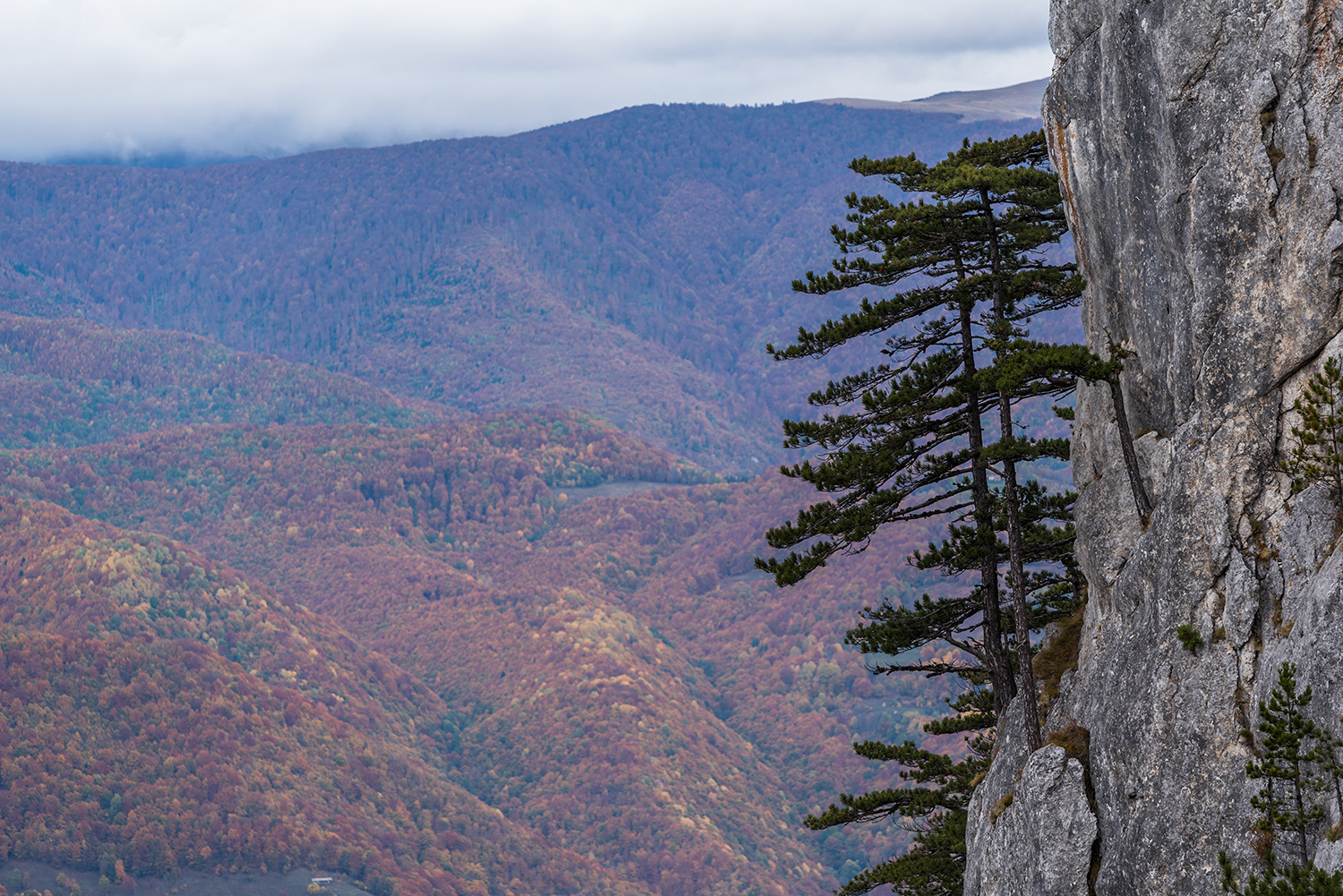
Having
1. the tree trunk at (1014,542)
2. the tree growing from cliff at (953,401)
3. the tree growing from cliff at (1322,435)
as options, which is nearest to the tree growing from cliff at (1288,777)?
the tree growing from cliff at (1322,435)

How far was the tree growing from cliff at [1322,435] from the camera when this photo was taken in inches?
648

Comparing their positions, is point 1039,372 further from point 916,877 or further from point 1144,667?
point 916,877

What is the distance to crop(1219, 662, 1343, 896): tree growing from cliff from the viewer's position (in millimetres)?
15430

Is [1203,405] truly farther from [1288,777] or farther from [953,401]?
[953,401]

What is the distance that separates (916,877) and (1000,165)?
14.6 metres

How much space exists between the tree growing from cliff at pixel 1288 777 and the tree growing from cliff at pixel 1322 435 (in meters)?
2.43

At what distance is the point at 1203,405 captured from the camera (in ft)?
61.6

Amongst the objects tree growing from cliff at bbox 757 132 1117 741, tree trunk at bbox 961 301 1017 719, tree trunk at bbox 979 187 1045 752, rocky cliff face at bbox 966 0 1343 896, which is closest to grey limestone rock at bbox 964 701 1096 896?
rocky cliff face at bbox 966 0 1343 896

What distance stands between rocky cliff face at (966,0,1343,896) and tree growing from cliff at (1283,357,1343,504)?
248 mm

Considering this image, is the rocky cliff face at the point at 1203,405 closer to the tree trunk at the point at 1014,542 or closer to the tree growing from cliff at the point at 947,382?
the tree trunk at the point at 1014,542

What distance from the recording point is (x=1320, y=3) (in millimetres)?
17281

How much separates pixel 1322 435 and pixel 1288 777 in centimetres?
412

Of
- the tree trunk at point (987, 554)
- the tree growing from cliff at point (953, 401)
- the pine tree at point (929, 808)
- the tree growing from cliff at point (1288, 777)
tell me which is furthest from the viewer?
the pine tree at point (929, 808)

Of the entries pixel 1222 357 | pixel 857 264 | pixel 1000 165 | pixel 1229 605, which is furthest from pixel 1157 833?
pixel 1000 165
